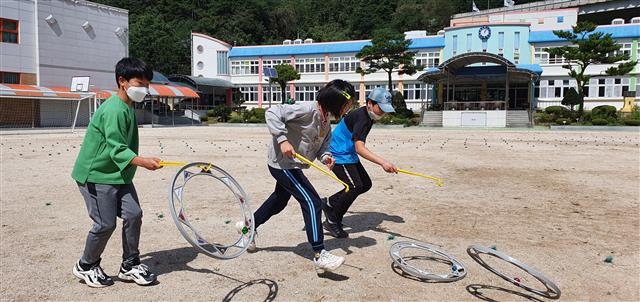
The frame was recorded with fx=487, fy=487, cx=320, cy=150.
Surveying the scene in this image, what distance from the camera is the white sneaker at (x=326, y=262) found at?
13.8ft

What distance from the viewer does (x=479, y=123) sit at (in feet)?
136

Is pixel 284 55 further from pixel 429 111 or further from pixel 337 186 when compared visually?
pixel 337 186

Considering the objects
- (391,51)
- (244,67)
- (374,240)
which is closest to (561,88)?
(391,51)

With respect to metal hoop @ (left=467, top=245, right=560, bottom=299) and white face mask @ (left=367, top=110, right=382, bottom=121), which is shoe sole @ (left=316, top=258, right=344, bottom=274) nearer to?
metal hoop @ (left=467, top=245, right=560, bottom=299)

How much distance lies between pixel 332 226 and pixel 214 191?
348 centimetres

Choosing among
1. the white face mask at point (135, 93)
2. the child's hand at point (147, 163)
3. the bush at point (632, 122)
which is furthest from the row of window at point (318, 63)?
the child's hand at point (147, 163)

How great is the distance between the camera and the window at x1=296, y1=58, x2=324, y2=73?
6108 cm

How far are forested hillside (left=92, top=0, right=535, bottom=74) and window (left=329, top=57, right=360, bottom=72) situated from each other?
23605 mm

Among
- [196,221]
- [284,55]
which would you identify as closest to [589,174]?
[196,221]

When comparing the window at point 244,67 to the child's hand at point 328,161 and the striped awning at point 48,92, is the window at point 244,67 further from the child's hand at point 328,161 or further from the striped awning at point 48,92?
the child's hand at point 328,161

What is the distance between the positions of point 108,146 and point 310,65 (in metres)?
58.8

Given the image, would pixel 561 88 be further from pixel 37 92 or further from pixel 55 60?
pixel 37 92

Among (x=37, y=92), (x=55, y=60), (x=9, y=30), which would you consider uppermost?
(x=9, y=30)

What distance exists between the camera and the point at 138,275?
411 cm
